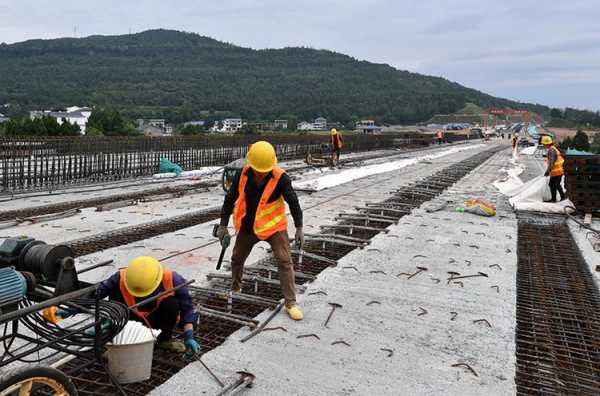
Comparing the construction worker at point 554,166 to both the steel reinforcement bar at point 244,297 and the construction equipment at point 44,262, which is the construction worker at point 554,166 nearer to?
the steel reinforcement bar at point 244,297

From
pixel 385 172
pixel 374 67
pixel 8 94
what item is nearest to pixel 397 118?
pixel 374 67

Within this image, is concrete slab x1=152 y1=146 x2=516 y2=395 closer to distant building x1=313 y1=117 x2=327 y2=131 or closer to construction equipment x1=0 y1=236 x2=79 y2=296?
construction equipment x1=0 y1=236 x2=79 y2=296

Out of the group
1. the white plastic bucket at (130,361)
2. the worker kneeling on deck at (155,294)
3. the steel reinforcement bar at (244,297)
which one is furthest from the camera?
the steel reinforcement bar at (244,297)

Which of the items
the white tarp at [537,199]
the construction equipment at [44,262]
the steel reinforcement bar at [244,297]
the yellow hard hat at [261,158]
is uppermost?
the yellow hard hat at [261,158]

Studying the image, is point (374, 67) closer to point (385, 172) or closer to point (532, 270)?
point (385, 172)

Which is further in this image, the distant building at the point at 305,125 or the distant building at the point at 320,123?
the distant building at the point at 320,123

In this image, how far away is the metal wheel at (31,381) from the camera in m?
2.41

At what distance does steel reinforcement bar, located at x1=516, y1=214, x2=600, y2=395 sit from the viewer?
384 centimetres

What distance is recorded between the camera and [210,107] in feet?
421

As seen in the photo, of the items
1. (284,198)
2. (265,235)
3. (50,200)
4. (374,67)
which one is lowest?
(50,200)

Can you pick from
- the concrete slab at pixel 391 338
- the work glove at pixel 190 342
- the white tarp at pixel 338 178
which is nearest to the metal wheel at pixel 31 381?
the concrete slab at pixel 391 338

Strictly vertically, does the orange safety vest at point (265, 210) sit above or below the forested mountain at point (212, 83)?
below

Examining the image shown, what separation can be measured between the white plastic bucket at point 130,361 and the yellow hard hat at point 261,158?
174 cm

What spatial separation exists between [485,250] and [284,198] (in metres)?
4.27
